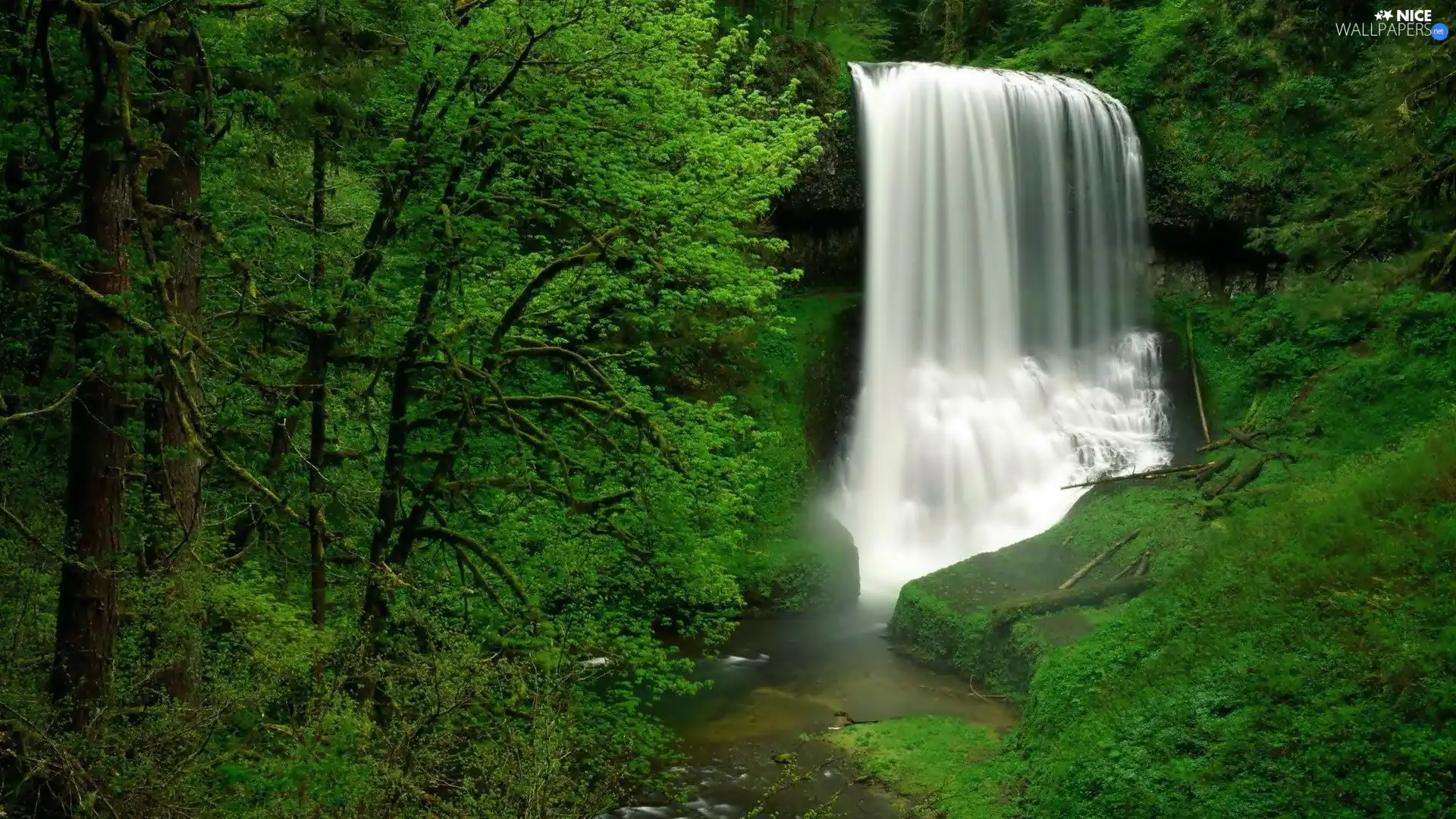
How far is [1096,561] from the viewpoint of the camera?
13.0m

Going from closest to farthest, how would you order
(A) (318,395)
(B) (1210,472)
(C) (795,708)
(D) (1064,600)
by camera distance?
(A) (318,395) → (C) (795,708) → (D) (1064,600) → (B) (1210,472)

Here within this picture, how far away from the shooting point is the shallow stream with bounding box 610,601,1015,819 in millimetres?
9141

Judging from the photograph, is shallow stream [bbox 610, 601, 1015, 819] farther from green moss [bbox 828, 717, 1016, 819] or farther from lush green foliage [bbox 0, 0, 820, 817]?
lush green foliage [bbox 0, 0, 820, 817]

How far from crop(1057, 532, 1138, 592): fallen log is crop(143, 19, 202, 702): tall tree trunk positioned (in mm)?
10253

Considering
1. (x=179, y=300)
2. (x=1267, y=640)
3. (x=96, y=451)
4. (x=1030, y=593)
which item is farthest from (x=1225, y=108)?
(x=96, y=451)

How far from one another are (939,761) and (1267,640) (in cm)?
332

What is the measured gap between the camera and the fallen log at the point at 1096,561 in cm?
1275

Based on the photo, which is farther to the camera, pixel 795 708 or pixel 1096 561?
pixel 1096 561

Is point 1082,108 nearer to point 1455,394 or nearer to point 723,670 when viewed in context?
point 1455,394

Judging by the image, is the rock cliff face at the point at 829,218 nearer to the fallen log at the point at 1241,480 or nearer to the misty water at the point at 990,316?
the misty water at the point at 990,316

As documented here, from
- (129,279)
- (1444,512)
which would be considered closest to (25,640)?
(129,279)

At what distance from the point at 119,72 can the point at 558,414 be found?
454cm

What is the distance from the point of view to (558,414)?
8.41 m

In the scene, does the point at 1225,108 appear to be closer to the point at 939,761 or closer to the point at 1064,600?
the point at 1064,600
